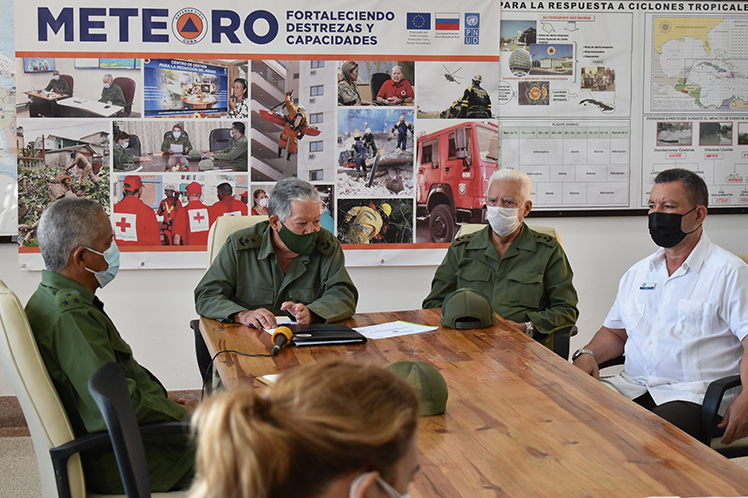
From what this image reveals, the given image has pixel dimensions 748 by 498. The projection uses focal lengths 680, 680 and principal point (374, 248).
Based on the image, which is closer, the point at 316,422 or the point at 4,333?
the point at 316,422

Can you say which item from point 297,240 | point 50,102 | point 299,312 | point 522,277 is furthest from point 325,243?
point 50,102

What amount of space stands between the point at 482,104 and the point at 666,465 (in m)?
2.80

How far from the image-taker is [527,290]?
2.96 m

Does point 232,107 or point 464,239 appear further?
point 232,107

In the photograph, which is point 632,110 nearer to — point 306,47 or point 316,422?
point 306,47

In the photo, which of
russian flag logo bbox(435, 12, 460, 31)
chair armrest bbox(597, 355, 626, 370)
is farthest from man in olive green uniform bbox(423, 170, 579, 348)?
russian flag logo bbox(435, 12, 460, 31)

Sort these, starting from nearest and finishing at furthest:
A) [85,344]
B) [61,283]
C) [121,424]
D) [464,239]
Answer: [121,424], [85,344], [61,283], [464,239]

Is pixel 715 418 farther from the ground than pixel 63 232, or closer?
closer

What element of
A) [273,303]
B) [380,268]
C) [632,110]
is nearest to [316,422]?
[273,303]

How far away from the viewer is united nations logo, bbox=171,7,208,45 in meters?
3.61

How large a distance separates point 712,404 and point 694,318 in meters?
0.38

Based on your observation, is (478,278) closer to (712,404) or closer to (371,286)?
(371,286)

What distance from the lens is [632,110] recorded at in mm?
3904

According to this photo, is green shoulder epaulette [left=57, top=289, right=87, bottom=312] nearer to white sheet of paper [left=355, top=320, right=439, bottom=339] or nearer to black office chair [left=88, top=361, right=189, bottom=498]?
black office chair [left=88, top=361, right=189, bottom=498]
